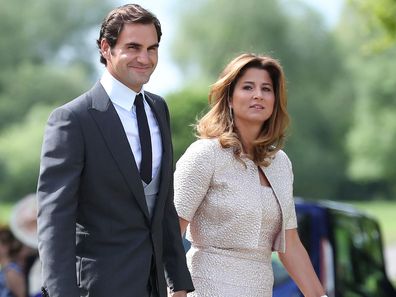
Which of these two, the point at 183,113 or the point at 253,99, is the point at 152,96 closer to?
the point at 253,99

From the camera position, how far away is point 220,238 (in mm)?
4918

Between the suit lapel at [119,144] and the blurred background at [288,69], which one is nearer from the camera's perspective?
the suit lapel at [119,144]

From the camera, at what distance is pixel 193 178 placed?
4957 millimetres

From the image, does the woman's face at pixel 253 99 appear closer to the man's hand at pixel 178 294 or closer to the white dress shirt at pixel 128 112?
the white dress shirt at pixel 128 112

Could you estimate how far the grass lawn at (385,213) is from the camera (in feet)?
142

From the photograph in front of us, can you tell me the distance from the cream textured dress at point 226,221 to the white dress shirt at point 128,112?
1.82ft

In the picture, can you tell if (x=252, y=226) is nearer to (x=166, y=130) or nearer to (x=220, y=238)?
(x=220, y=238)

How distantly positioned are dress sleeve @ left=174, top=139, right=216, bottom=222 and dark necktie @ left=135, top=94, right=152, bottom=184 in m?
0.59

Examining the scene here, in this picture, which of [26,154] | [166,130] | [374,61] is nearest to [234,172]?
[166,130]

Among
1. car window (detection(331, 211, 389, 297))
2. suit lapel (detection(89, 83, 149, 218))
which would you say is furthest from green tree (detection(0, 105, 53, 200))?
suit lapel (detection(89, 83, 149, 218))

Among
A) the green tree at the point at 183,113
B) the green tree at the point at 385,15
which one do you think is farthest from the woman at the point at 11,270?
the green tree at the point at 183,113

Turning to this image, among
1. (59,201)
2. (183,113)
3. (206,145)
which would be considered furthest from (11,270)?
(183,113)

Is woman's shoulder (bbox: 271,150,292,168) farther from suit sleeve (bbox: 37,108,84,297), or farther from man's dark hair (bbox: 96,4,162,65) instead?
suit sleeve (bbox: 37,108,84,297)

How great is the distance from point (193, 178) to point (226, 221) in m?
0.24
